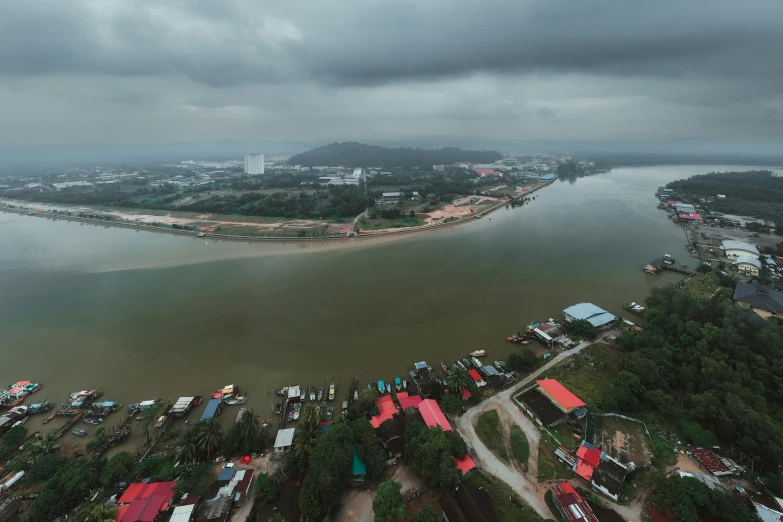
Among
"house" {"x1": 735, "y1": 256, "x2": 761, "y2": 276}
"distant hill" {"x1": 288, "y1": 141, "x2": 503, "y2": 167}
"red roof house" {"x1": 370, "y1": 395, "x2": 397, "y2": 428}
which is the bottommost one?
"red roof house" {"x1": 370, "y1": 395, "x2": 397, "y2": 428}

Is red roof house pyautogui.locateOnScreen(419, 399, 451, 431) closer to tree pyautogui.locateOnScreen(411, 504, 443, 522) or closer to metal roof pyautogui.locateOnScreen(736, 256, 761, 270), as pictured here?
tree pyautogui.locateOnScreen(411, 504, 443, 522)

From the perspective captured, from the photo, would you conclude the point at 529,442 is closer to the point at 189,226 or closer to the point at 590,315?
the point at 590,315

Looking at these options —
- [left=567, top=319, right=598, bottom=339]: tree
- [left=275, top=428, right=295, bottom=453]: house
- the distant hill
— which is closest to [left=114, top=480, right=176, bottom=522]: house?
[left=275, top=428, right=295, bottom=453]: house

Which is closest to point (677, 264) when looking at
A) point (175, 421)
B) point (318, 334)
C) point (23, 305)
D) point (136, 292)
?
point (318, 334)

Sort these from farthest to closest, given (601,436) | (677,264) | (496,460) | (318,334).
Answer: (677,264) < (318,334) < (601,436) < (496,460)

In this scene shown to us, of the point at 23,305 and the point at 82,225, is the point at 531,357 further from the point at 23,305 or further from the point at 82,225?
the point at 82,225
